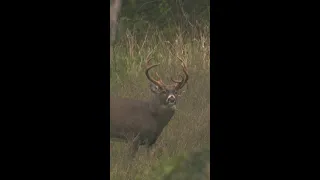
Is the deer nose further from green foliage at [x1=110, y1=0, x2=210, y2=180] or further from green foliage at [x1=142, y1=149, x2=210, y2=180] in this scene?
green foliage at [x1=142, y1=149, x2=210, y2=180]

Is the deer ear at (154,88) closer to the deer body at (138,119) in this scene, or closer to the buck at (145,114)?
the buck at (145,114)

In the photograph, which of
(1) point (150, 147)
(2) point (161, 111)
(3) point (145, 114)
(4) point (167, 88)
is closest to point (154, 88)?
(4) point (167, 88)

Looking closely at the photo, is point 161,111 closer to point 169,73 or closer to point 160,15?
point 169,73

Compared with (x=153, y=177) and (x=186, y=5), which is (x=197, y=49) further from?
(x=153, y=177)

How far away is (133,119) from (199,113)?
2.77ft

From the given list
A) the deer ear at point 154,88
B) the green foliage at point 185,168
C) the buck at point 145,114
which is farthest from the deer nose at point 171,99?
the green foliage at point 185,168

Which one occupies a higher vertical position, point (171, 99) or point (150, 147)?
point (171, 99)

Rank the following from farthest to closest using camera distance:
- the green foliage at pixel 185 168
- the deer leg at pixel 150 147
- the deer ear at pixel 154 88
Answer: the deer ear at pixel 154 88 → the deer leg at pixel 150 147 → the green foliage at pixel 185 168

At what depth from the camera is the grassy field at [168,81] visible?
1289cm

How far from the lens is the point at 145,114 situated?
13.5 metres

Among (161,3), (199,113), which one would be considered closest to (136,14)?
(161,3)

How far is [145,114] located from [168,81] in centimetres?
54

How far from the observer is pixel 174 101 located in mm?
13156

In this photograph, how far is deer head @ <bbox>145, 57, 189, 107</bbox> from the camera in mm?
13016
